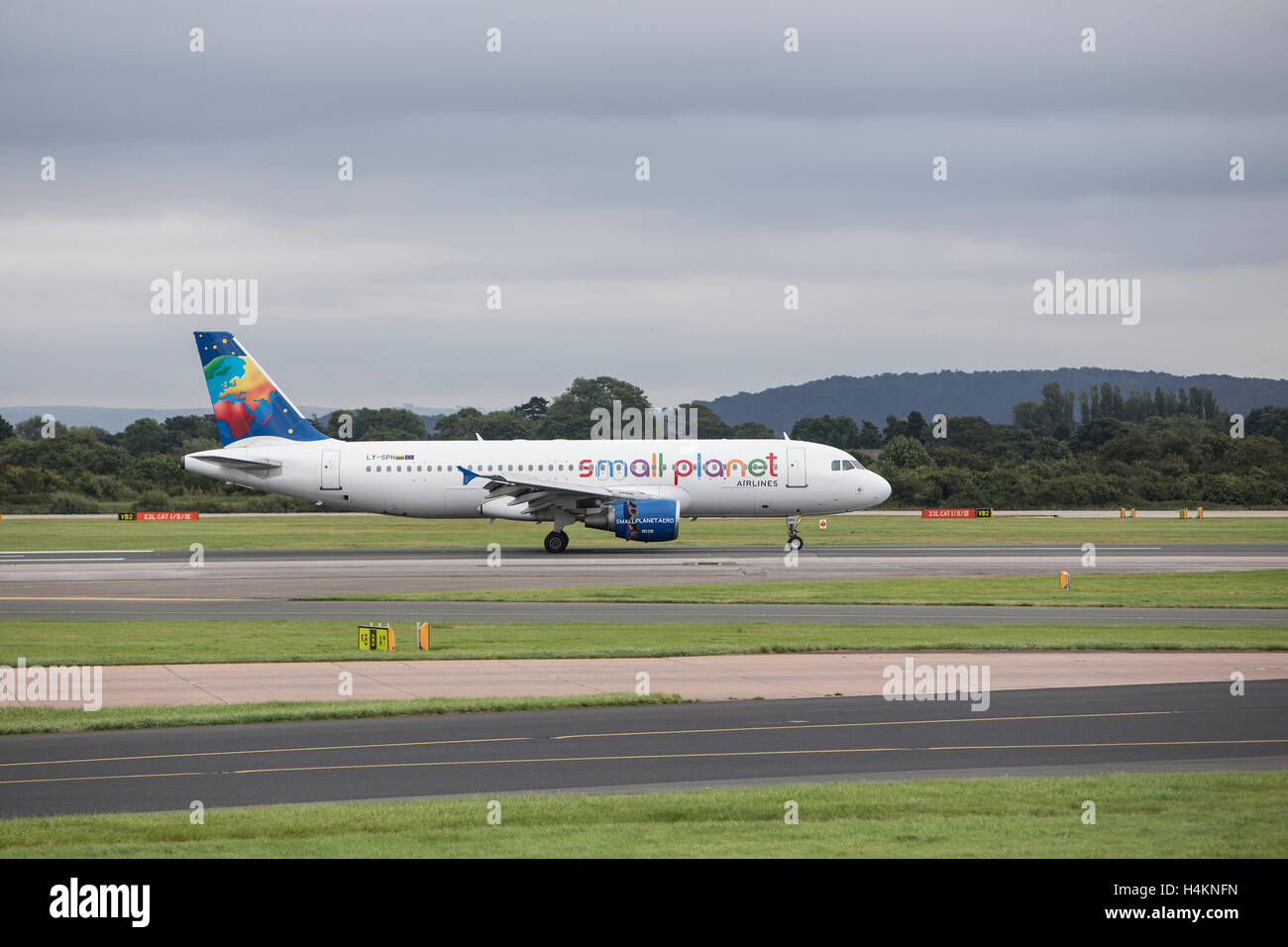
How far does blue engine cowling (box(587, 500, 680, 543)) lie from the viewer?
4584 cm

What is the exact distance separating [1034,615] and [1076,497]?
59.0 m

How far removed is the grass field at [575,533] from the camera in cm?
5556

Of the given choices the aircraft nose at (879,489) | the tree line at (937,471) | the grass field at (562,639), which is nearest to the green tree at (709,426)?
the tree line at (937,471)

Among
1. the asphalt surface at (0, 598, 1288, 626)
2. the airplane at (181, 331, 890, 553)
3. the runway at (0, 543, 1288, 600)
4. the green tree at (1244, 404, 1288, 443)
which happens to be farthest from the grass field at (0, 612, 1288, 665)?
the green tree at (1244, 404, 1288, 443)

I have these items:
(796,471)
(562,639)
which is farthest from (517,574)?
(562,639)

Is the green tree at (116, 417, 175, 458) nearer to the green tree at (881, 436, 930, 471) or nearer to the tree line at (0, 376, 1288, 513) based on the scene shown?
the tree line at (0, 376, 1288, 513)

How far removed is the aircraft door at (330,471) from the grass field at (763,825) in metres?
38.6

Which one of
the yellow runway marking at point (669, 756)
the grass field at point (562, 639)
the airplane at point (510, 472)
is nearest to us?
the yellow runway marking at point (669, 756)

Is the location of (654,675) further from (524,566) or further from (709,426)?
(709,426)

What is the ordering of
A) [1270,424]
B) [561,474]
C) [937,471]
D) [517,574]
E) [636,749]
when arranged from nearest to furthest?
[636,749] → [517,574] → [561,474] → [937,471] → [1270,424]

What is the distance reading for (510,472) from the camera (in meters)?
49.4

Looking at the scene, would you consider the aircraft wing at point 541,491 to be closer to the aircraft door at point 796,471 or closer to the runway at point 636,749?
the aircraft door at point 796,471

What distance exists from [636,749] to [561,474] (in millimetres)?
33876
